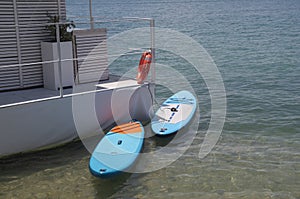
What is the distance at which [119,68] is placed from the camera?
2022 cm

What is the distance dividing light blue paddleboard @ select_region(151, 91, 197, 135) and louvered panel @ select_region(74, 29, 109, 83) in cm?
169

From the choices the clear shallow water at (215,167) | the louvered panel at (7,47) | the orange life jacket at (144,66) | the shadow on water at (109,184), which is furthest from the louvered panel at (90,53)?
the shadow on water at (109,184)

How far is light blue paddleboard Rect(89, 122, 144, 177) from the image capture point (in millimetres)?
7665

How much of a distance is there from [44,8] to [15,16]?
73 cm

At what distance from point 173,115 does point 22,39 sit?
3.85 m

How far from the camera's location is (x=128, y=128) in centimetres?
952

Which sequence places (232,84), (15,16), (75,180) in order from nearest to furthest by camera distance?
(75,180), (15,16), (232,84)

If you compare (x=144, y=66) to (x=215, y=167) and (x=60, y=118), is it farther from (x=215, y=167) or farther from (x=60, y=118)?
(x=215, y=167)

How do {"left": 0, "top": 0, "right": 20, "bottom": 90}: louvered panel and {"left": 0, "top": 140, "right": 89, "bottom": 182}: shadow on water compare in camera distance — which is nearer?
{"left": 0, "top": 140, "right": 89, "bottom": 182}: shadow on water

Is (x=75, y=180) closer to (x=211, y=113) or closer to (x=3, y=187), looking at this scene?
(x=3, y=187)

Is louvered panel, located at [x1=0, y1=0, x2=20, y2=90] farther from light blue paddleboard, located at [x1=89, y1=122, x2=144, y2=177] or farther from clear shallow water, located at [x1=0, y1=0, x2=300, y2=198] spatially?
light blue paddleboard, located at [x1=89, y1=122, x2=144, y2=177]

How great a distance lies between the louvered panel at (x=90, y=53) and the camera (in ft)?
33.7

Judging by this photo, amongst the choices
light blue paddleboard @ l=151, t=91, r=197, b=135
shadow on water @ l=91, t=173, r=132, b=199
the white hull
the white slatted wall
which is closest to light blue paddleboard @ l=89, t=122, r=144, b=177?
shadow on water @ l=91, t=173, r=132, b=199

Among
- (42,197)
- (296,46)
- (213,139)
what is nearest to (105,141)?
(42,197)
